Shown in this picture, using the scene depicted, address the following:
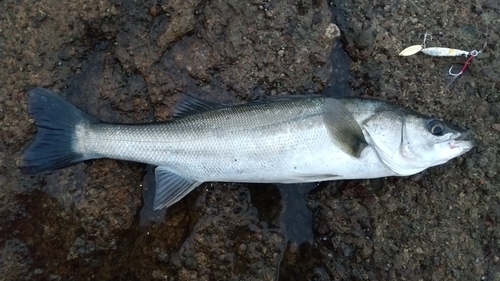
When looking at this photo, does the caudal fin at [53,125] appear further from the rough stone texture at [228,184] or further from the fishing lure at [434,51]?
the fishing lure at [434,51]

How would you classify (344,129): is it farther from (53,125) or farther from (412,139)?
(53,125)

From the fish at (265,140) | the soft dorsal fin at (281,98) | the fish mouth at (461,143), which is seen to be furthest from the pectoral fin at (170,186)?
the fish mouth at (461,143)

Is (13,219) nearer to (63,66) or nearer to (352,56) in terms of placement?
(63,66)

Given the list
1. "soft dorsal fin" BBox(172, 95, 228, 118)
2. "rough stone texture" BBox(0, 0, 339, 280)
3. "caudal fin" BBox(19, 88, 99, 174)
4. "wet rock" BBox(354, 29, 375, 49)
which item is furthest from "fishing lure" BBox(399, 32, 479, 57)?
"caudal fin" BBox(19, 88, 99, 174)

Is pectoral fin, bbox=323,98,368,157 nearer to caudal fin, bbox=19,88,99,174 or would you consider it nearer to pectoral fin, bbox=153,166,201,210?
pectoral fin, bbox=153,166,201,210

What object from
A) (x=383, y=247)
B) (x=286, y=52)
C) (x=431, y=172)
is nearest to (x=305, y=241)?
(x=383, y=247)

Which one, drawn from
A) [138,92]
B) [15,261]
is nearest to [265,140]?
[138,92]

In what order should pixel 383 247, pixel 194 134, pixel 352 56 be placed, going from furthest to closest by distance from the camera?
pixel 352 56, pixel 383 247, pixel 194 134
